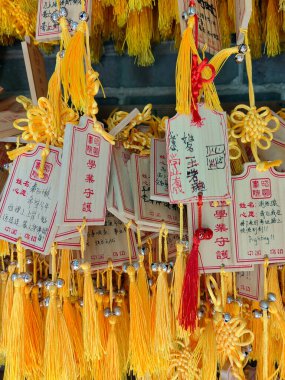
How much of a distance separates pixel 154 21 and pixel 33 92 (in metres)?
0.32

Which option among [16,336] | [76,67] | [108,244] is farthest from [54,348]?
[76,67]

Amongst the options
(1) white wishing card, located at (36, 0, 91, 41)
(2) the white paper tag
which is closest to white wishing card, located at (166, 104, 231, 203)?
(2) the white paper tag

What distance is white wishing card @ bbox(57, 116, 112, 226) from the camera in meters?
0.64

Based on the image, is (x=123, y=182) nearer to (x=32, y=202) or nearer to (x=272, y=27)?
(x=32, y=202)

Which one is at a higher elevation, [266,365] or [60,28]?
[60,28]

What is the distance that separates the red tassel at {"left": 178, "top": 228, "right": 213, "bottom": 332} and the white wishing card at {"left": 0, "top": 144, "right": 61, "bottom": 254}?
0.20m

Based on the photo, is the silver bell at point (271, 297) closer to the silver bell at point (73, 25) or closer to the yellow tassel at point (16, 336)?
the yellow tassel at point (16, 336)

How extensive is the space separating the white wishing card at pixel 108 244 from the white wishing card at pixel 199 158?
14 centimetres

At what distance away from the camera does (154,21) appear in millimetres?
971

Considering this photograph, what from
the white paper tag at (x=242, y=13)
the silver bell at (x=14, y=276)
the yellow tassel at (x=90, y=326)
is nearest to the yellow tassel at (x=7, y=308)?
the silver bell at (x=14, y=276)

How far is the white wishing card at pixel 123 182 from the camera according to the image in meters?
0.71

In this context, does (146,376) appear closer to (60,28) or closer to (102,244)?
(102,244)

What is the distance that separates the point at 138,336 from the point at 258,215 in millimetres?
262

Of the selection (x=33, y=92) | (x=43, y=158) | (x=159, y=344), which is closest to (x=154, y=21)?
(x=33, y=92)
